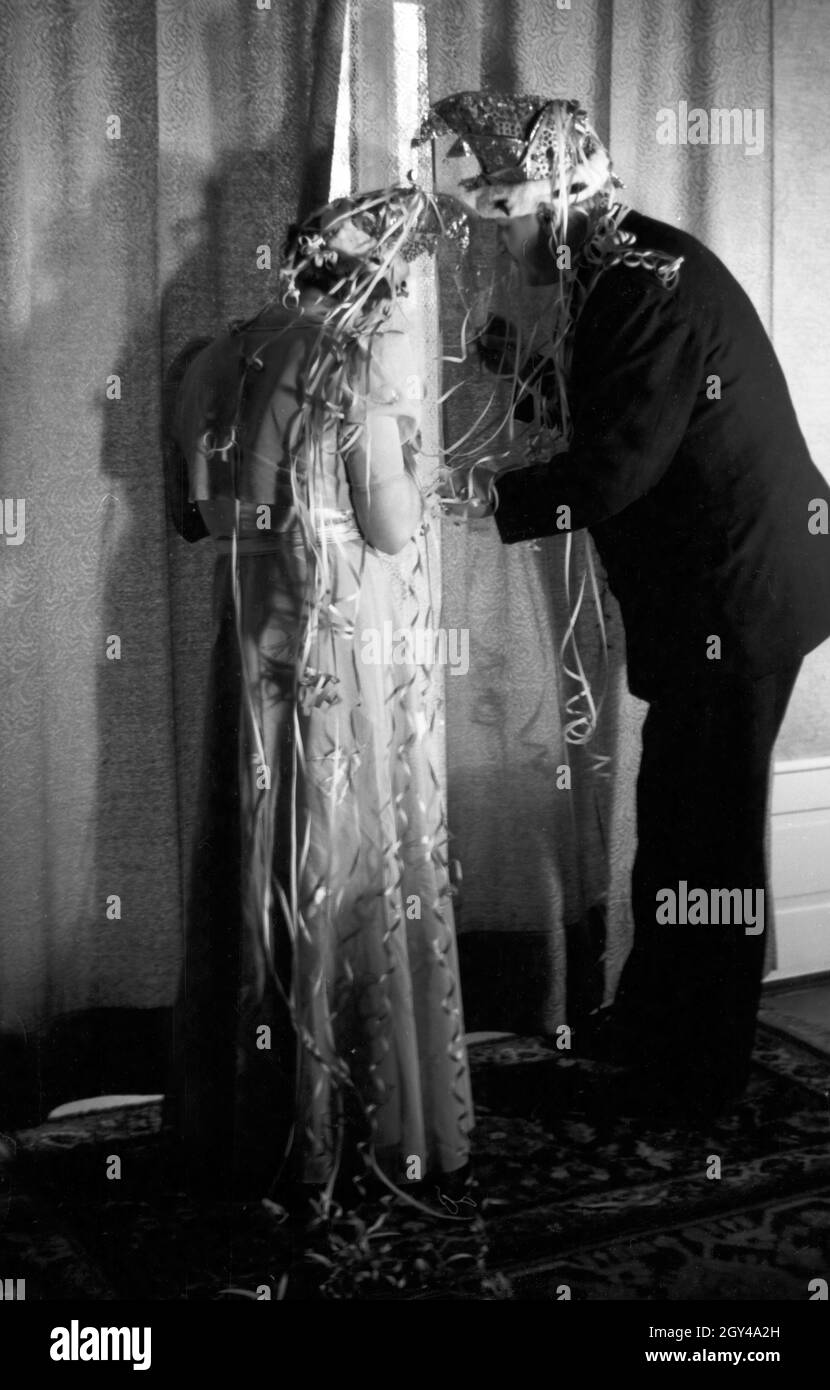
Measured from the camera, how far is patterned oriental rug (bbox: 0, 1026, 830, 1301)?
5.13 ft

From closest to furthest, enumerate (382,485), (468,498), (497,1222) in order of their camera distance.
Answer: (382,485)
(497,1222)
(468,498)

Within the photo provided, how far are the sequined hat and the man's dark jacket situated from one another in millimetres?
104

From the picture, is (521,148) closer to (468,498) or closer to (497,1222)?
(468,498)

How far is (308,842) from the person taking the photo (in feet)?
5.31

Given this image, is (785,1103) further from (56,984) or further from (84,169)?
(84,169)

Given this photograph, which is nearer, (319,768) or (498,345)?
(319,768)

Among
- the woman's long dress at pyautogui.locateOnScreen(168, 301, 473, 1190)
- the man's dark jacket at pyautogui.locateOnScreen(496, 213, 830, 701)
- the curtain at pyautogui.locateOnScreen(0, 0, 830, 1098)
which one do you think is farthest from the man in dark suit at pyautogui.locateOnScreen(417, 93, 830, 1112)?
the woman's long dress at pyautogui.locateOnScreen(168, 301, 473, 1190)

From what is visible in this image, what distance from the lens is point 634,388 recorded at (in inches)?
67.4

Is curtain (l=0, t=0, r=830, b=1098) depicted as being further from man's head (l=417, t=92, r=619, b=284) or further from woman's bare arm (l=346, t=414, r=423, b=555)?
woman's bare arm (l=346, t=414, r=423, b=555)

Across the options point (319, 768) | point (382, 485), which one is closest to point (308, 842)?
point (319, 768)

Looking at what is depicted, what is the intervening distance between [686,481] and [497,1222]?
1.04 meters

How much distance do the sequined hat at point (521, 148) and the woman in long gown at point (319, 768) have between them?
0.44 feet
